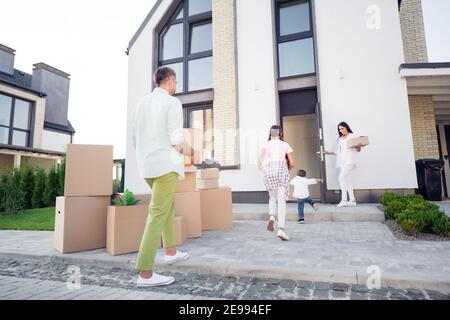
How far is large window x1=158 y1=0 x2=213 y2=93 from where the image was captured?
855 cm

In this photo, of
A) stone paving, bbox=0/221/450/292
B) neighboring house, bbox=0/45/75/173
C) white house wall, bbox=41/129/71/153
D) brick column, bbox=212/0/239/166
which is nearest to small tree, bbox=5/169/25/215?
neighboring house, bbox=0/45/75/173

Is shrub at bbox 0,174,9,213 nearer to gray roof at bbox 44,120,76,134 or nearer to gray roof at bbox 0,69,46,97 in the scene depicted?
gray roof at bbox 0,69,46,97

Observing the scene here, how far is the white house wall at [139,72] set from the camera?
8.94 meters

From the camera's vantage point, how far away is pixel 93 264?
2844 mm

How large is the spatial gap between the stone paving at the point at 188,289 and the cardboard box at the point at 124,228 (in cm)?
40

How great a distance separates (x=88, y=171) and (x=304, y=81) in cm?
598

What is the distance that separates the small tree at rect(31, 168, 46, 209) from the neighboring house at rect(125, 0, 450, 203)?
3528 mm

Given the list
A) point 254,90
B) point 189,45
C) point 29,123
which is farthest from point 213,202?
point 29,123

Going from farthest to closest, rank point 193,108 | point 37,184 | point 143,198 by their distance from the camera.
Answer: point 37,184 → point 193,108 → point 143,198

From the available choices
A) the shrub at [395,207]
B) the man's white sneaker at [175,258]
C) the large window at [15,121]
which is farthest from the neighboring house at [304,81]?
the large window at [15,121]

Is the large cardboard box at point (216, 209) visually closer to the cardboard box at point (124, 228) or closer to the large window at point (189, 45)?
the cardboard box at point (124, 228)

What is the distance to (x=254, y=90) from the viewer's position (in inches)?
295

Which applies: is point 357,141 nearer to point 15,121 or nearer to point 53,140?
point 15,121
